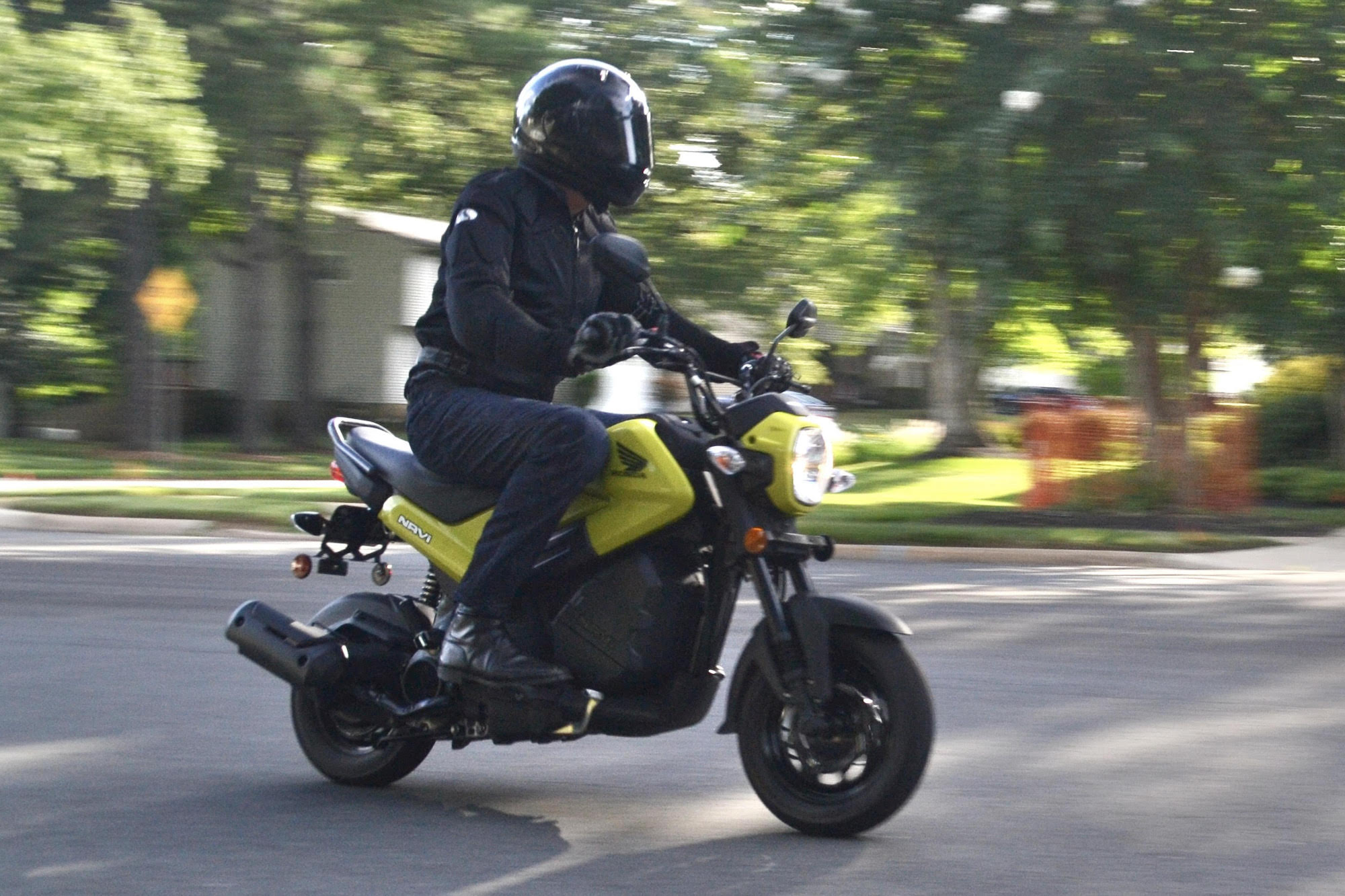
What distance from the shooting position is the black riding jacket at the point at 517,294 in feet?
16.5

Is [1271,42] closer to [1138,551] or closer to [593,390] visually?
[1138,551]

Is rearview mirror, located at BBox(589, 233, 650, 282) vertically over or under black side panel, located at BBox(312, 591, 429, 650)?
over

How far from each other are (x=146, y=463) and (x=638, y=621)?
23213 mm

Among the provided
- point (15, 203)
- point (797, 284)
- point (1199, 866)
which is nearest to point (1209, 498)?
point (797, 284)

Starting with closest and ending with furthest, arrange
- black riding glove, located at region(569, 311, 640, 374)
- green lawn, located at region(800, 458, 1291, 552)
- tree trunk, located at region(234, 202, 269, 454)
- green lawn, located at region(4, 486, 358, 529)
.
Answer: black riding glove, located at region(569, 311, 640, 374), green lawn, located at region(800, 458, 1291, 552), green lawn, located at region(4, 486, 358, 529), tree trunk, located at region(234, 202, 269, 454)

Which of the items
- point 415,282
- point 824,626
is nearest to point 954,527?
point 824,626

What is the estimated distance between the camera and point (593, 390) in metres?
32.3

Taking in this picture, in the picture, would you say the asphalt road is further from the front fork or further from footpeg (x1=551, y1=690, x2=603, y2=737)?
the front fork

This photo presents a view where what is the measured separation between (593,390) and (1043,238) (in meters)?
18.1

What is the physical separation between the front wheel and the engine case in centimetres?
25

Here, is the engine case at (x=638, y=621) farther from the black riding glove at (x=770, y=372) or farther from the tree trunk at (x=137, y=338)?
the tree trunk at (x=137, y=338)

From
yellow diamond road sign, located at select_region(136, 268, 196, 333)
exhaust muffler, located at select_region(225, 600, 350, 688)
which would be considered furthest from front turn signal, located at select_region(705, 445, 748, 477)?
yellow diamond road sign, located at select_region(136, 268, 196, 333)

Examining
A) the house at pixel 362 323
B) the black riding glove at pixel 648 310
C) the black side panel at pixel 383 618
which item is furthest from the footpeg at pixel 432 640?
the house at pixel 362 323

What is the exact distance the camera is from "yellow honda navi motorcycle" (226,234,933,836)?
15.5ft
